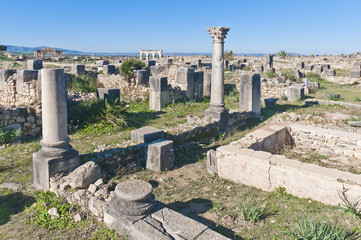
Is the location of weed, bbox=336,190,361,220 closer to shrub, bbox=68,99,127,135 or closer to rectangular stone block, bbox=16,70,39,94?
shrub, bbox=68,99,127,135

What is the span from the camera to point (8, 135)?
9.02 meters

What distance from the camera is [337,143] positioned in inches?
340

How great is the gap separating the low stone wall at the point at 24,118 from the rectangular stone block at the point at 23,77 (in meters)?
3.45

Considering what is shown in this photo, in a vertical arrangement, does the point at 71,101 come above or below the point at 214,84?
below

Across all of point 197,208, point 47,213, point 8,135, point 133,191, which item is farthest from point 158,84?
point 133,191

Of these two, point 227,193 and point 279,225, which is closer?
point 279,225

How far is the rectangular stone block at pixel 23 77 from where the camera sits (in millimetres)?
12895

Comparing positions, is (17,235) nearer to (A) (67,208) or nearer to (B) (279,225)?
(A) (67,208)

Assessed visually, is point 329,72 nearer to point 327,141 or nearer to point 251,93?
point 251,93

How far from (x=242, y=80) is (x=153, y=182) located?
801cm

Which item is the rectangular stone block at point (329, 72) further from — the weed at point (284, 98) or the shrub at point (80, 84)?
the shrub at point (80, 84)

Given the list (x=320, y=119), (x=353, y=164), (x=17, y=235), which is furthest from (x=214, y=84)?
(x=17, y=235)

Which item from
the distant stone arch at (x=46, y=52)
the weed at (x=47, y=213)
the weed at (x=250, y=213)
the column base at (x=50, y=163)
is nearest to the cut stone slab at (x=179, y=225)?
the weed at (x=250, y=213)

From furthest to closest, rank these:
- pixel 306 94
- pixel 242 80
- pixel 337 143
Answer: pixel 306 94
pixel 242 80
pixel 337 143
